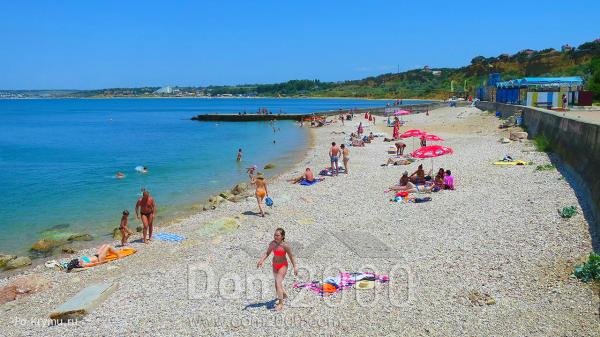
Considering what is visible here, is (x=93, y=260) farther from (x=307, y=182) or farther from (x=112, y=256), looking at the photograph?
(x=307, y=182)

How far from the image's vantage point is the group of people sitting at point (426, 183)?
53.9ft

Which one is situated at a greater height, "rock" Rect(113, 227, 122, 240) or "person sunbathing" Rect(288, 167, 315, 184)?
"person sunbathing" Rect(288, 167, 315, 184)

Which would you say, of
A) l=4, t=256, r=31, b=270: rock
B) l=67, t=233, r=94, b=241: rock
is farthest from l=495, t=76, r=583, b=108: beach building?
l=4, t=256, r=31, b=270: rock

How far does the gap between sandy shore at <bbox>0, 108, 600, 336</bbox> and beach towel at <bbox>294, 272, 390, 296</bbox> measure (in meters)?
0.20

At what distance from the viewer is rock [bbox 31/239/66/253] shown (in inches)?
563

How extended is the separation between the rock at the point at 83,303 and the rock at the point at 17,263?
15.0ft

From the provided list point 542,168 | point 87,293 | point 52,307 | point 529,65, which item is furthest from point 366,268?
point 529,65

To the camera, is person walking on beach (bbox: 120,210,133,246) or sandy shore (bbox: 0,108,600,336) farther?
person walking on beach (bbox: 120,210,133,246)

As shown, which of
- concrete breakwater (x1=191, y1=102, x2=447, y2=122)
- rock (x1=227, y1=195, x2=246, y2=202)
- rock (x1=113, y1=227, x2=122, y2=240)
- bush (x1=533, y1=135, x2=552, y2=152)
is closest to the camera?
rock (x1=113, y1=227, x2=122, y2=240)

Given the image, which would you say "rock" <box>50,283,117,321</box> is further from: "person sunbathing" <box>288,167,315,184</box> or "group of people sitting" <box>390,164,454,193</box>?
"person sunbathing" <box>288,167,315,184</box>

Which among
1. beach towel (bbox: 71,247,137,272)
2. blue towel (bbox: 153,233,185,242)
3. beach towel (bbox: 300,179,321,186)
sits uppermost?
beach towel (bbox: 300,179,321,186)

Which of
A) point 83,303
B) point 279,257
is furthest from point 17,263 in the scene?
point 279,257

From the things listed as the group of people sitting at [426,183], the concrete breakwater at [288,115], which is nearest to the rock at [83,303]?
the group of people sitting at [426,183]

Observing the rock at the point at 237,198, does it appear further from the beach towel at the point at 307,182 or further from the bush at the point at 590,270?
the bush at the point at 590,270
